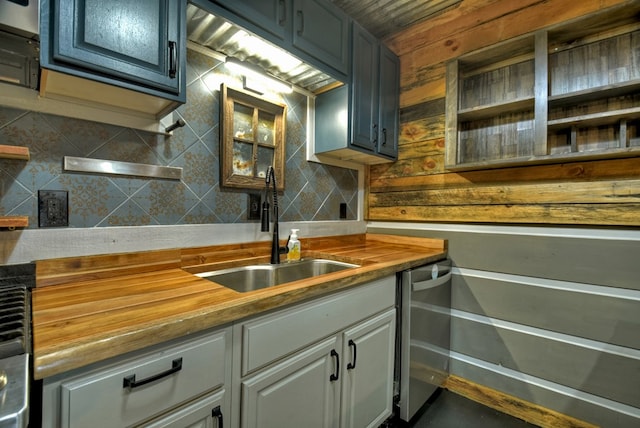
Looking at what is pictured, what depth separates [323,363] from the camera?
116 centimetres

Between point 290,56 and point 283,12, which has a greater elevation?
point 283,12

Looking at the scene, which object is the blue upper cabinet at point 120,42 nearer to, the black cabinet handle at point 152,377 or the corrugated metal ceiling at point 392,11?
the black cabinet handle at point 152,377

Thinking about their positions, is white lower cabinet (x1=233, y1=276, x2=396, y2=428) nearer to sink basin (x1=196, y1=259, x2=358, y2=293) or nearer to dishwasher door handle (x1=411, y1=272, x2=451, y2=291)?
dishwasher door handle (x1=411, y1=272, x2=451, y2=291)

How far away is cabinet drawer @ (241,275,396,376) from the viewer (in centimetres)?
91

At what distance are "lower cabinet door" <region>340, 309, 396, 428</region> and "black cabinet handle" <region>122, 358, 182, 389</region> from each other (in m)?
0.72

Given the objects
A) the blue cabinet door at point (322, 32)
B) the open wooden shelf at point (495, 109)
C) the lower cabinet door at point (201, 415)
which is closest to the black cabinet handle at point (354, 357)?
the lower cabinet door at point (201, 415)

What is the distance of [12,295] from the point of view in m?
0.84

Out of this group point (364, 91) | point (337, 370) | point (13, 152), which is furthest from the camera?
point (364, 91)

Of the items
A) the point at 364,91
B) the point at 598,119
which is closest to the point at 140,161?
the point at 364,91

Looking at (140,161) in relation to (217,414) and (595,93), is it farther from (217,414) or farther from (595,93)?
(595,93)

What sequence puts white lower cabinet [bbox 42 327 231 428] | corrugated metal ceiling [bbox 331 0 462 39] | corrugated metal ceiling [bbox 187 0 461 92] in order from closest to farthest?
white lower cabinet [bbox 42 327 231 428] → corrugated metal ceiling [bbox 187 0 461 92] → corrugated metal ceiling [bbox 331 0 462 39]

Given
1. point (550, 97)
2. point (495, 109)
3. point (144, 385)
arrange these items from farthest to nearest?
point (495, 109)
point (550, 97)
point (144, 385)

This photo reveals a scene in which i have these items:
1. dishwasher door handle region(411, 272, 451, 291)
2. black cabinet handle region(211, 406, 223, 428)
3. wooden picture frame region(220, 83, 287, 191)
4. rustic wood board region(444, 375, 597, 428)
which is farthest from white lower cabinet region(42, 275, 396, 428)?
wooden picture frame region(220, 83, 287, 191)

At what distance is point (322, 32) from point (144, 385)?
1.76 m
